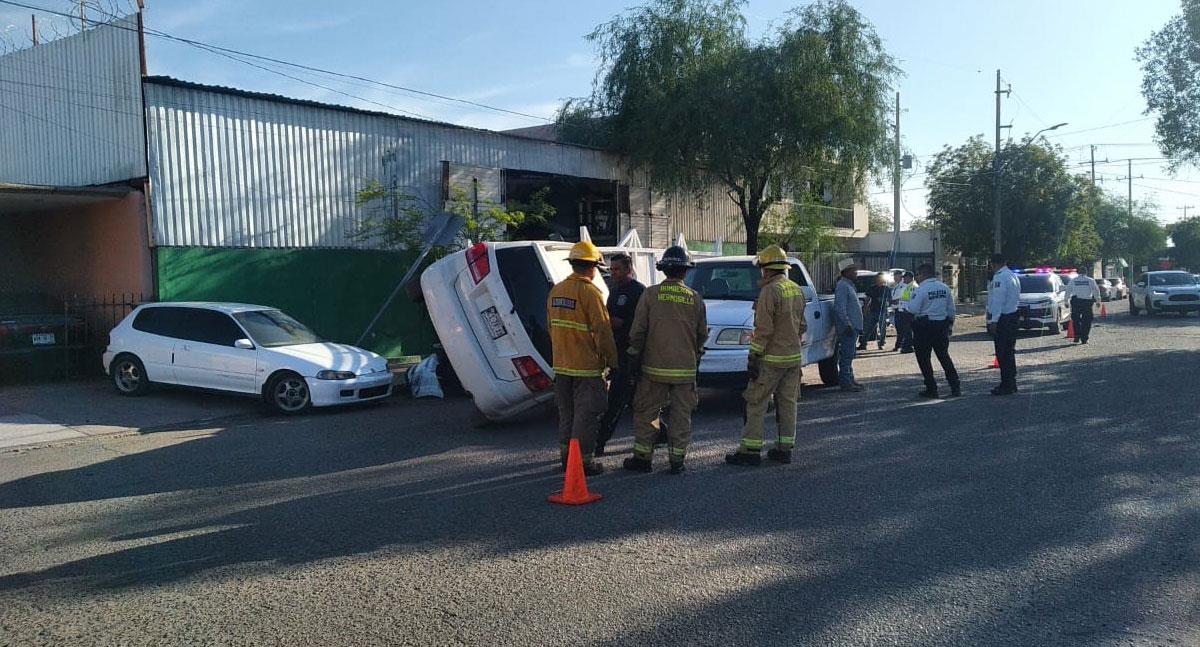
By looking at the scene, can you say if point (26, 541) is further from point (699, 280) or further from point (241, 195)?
point (241, 195)

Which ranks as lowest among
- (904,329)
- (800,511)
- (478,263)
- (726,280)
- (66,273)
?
(800,511)

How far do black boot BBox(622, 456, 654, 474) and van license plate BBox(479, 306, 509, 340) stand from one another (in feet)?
8.40

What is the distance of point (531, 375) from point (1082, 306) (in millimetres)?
14479

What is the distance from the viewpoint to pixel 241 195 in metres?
15.8

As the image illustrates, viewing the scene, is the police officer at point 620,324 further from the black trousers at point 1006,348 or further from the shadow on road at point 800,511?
the black trousers at point 1006,348

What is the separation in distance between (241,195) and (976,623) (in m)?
14.4

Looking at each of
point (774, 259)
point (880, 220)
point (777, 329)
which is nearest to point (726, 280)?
point (774, 259)

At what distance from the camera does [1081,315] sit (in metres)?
19.3

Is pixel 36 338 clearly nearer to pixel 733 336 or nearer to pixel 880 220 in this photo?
pixel 733 336

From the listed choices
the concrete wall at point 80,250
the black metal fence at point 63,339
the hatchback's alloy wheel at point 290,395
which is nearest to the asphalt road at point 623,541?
the hatchback's alloy wheel at point 290,395

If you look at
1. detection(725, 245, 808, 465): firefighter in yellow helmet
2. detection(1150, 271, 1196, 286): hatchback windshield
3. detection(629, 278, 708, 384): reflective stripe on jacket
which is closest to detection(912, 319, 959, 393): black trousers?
detection(725, 245, 808, 465): firefighter in yellow helmet

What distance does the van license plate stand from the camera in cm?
967

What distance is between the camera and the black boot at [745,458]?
304 inches

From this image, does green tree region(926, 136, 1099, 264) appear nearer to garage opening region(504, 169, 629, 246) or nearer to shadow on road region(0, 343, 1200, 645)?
garage opening region(504, 169, 629, 246)
